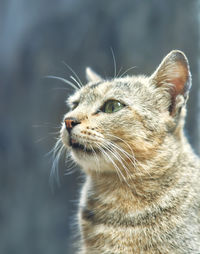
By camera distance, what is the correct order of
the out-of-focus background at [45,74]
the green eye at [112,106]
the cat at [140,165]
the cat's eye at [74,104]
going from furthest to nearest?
the out-of-focus background at [45,74] < the cat's eye at [74,104] < the green eye at [112,106] < the cat at [140,165]

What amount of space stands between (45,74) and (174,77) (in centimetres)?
81

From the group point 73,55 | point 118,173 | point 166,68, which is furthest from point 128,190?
point 73,55

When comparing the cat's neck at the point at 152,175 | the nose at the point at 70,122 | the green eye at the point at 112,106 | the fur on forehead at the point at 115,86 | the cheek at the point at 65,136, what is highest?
the fur on forehead at the point at 115,86

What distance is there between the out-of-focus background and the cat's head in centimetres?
21

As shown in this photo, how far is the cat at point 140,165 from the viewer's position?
99cm

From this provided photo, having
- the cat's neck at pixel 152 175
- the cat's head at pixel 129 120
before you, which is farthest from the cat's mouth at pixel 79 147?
the cat's neck at pixel 152 175

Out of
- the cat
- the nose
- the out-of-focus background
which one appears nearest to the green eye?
the cat

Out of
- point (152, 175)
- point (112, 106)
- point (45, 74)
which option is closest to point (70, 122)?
point (112, 106)

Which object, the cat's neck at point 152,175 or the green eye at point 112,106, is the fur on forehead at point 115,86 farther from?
the cat's neck at point 152,175

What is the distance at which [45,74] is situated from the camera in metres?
1.71

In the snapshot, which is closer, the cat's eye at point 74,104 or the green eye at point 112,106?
the green eye at point 112,106

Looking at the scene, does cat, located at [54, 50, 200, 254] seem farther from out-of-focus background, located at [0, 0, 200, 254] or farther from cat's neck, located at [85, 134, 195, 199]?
out-of-focus background, located at [0, 0, 200, 254]

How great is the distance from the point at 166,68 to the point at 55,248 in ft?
3.95

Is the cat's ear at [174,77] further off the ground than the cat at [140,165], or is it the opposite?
the cat's ear at [174,77]
